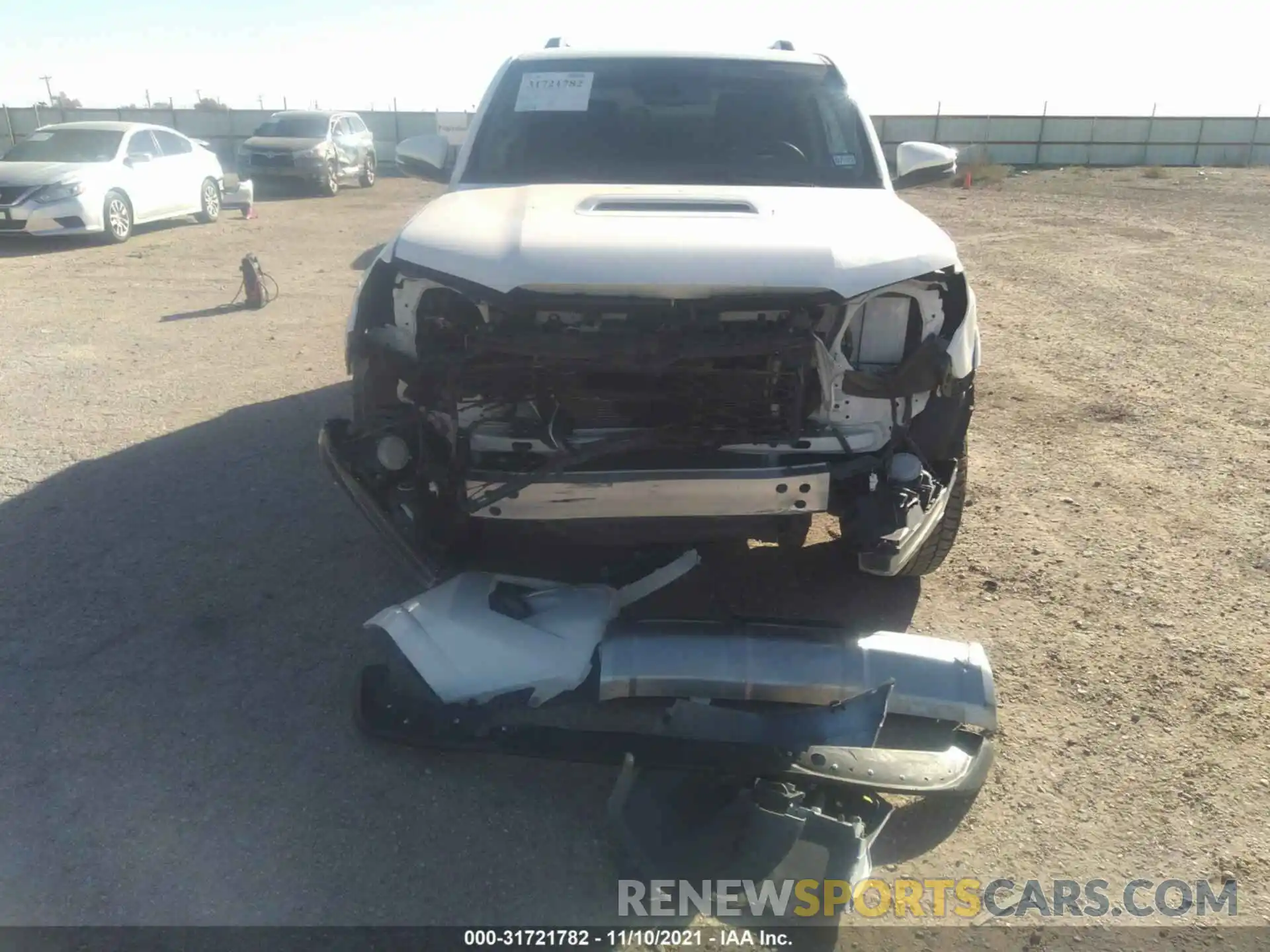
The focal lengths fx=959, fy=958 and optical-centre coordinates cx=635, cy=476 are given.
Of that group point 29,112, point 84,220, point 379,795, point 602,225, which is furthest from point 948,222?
point 29,112

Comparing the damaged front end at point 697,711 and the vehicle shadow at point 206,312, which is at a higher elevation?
the vehicle shadow at point 206,312

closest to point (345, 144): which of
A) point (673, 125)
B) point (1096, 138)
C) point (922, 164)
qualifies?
point (673, 125)

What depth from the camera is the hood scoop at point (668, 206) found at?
10.8 ft

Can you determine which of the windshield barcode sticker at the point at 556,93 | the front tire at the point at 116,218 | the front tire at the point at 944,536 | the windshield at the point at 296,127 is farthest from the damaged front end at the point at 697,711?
the windshield at the point at 296,127

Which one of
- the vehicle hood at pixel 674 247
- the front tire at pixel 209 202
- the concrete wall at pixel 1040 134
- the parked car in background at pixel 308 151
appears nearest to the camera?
the vehicle hood at pixel 674 247

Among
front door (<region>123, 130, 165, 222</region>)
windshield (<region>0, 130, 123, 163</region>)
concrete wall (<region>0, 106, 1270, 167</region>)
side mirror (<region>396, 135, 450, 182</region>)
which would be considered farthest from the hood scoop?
concrete wall (<region>0, 106, 1270, 167</region>)

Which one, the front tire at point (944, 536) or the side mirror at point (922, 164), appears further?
the side mirror at point (922, 164)

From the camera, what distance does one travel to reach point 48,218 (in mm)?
11211

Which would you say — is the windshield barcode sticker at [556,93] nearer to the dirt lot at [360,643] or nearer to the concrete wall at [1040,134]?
the dirt lot at [360,643]

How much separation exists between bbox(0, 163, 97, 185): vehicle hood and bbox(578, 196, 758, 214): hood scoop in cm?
1068

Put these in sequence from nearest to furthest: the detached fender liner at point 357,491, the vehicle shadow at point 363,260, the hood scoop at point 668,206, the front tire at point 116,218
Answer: the detached fender liner at point 357,491 → the hood scoop at point 668,206 → the vehicle shadow at point 363,260 → the front tire at point 116,218

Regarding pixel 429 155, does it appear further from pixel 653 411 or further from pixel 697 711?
pixel 697 711

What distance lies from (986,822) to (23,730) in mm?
2822

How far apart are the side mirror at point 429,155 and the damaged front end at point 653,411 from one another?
80.7 inches
